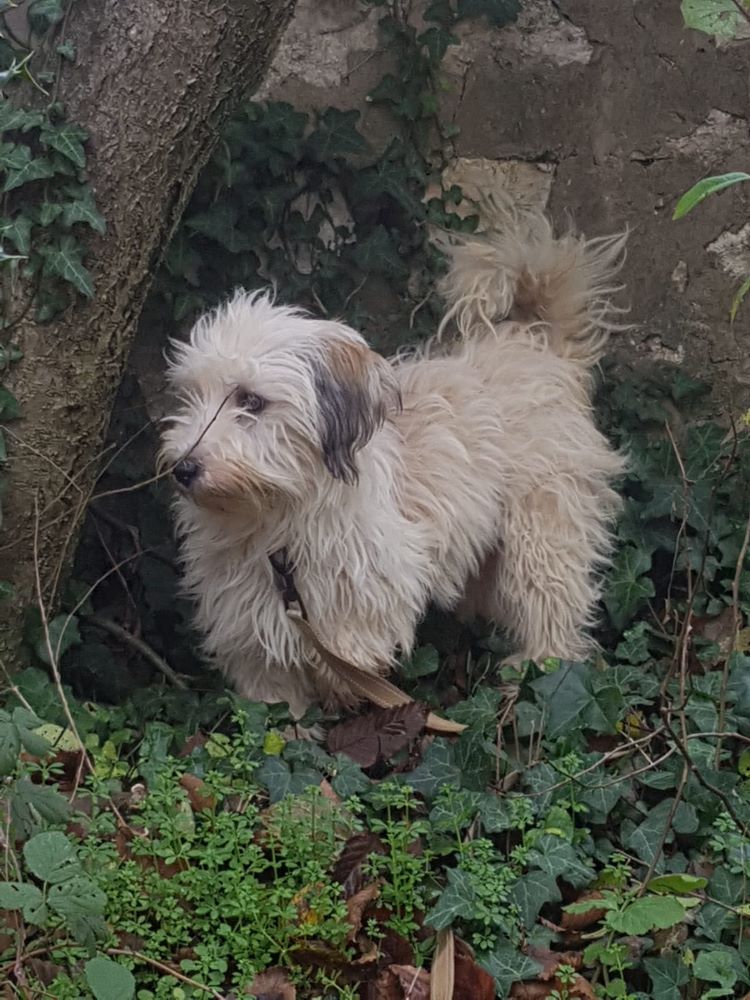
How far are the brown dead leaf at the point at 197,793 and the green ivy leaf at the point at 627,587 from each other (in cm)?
176

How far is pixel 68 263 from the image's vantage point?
3.13 metres

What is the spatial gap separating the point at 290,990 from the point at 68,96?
2252 millimetres

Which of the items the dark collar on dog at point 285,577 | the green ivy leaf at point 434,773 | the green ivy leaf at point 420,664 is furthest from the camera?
the green ivy leaf at point 420,664

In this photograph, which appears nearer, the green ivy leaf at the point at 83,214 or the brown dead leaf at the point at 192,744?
the green ivy leaf at the point at 83,214

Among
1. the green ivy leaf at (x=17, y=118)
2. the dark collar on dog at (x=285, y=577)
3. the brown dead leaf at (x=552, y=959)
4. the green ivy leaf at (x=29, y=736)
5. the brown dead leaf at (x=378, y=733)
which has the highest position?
the green ivy leaf at (x=17, y=118)

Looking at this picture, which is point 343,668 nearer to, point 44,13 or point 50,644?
point 50,644

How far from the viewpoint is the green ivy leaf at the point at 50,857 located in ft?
7.54

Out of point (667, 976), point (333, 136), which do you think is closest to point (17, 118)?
point (333, 136)

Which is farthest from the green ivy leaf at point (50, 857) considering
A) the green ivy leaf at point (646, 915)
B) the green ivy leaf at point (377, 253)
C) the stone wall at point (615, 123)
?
the stone wall at point (615, 123)

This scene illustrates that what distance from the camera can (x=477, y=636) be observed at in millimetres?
4348

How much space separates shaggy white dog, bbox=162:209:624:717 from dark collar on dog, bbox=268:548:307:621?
0.07ft

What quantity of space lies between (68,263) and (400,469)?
116 centimetres

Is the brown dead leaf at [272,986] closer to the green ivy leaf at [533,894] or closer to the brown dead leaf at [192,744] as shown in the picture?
the green ivy leaf at [533,894]

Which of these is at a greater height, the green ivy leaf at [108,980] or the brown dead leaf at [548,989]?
the green ivy leaf at [108,980]
